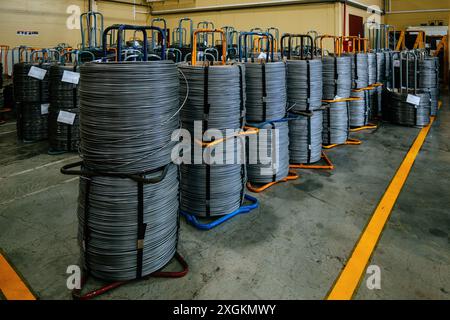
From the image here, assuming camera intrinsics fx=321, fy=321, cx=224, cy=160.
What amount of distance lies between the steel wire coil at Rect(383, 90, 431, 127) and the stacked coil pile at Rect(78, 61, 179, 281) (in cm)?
699

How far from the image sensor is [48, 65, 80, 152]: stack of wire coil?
5695 mm

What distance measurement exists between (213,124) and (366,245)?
1.89 metres

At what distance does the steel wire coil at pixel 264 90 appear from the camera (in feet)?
13.5

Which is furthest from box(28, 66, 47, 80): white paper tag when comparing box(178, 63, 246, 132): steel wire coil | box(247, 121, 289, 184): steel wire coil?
box(247, 121, 289, 184): steel wire coil

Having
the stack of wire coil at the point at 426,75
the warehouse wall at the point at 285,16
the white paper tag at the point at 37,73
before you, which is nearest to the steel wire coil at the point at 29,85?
the white paper tag at the point at 37,73

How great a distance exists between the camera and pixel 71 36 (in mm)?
13867

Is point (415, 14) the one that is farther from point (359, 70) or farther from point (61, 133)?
point (61, 133)

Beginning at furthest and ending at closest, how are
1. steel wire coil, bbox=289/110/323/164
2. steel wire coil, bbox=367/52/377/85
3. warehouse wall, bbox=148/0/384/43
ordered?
warehouse wall, bbox=148/0/384/43 → steel wire coil, bbox=367/52/377/85 → steel wire coil, bbox=289/110/323/164

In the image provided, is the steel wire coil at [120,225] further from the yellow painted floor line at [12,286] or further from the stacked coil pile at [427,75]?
the stacked coil pile at [427,75]

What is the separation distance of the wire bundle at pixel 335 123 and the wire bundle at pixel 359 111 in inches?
53.5

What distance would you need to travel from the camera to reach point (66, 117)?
5.73 meters

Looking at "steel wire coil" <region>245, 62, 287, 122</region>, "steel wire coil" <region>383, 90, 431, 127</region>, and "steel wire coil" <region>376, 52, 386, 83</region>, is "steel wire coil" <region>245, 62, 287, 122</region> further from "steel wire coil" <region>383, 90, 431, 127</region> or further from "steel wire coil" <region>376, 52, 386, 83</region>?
"steel wire coil" <region>376, 52, 386, 83</region>

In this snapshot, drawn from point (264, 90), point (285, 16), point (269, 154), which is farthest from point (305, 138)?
point (285, 16)
